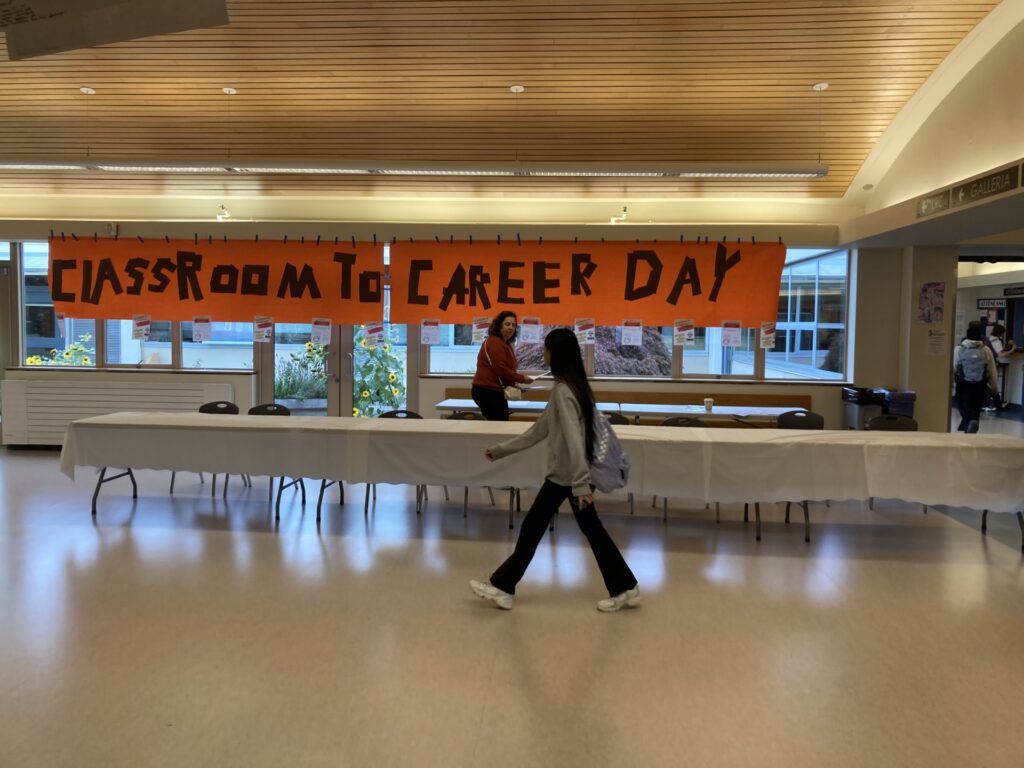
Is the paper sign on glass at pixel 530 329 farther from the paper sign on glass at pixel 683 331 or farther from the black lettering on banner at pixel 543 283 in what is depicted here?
the paper sign on glass at pixel 683 331

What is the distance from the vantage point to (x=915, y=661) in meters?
3.15

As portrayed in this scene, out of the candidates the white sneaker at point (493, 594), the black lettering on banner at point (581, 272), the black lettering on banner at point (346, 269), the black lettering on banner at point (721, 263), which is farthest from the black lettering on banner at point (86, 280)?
the black lettering on banner at point (721, 263)

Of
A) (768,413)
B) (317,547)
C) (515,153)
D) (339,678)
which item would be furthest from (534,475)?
(515,153)

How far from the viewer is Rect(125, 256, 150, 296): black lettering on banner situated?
26.2 ft

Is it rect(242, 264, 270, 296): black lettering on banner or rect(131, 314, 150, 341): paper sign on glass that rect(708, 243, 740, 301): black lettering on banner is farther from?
rect(131, 314, 150, 341): paper sign on glass

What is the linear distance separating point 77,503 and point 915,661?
232 inches

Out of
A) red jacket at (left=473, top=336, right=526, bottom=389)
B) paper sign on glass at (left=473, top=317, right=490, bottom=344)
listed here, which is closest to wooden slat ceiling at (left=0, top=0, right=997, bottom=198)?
paper sign on glass at (left=473, top=317, right=490, bottom=344)

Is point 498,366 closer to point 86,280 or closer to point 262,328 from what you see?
point 262,328

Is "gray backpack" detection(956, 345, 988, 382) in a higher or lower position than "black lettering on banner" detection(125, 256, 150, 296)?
lower

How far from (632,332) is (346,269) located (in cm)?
320

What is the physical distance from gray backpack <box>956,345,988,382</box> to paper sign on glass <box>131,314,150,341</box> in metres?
9.48

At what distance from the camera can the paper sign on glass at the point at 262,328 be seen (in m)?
8.05

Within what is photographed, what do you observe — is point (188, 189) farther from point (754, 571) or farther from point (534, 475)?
point (754, 571)

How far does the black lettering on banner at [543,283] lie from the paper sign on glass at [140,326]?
14.3ft
